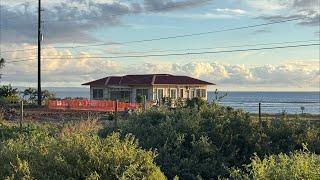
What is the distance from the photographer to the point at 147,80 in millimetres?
59094

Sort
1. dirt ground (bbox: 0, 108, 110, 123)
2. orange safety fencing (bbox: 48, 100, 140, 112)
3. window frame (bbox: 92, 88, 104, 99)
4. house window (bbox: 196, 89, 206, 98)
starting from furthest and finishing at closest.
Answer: house window (bbox: 196, 89, 206, 98)
window frame (bbox: 92, 88, 104, 99)
orange safety fencing (bbox: 48, 100, 140, 112)
dirt ground (bbox: 0, 108, 110, 123)

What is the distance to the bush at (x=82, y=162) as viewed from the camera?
7.98 meters

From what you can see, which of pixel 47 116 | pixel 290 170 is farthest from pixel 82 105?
pixel 290 170

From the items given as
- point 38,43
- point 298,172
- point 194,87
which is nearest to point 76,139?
point 298,172

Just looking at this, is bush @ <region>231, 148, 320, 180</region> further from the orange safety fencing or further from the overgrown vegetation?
the orange safety fencing

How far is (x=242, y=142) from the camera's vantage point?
12992 millimetres

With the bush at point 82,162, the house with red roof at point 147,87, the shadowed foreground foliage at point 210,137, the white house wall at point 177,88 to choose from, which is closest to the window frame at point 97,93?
the house with red roof at point 147,87

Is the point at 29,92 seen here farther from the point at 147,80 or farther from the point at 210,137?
the point at 210,137

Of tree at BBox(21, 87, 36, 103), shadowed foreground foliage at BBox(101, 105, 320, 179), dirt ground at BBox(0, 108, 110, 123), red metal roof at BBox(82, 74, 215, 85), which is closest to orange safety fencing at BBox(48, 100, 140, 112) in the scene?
dirt ground at BBox(0, 108, 110, 123)

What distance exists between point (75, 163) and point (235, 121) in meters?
6.06

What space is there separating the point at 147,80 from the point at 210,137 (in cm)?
4653

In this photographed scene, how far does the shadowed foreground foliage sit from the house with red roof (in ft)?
142

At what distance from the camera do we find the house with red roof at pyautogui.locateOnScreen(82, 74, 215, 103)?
5816 centimetres

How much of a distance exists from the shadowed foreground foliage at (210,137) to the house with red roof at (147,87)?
43.2 m
